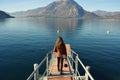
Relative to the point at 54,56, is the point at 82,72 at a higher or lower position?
lower

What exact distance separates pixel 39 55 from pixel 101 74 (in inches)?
531

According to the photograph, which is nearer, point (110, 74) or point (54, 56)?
point (54, 56)

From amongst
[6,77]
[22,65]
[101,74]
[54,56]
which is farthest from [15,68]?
[101,74]

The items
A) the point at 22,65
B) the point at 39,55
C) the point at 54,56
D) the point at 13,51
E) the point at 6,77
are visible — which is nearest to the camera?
the point at 54,56

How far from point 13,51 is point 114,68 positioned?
2026 cm

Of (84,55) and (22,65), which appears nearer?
(22,65)

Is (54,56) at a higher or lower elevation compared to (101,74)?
higher

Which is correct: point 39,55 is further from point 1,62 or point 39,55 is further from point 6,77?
point 6,77

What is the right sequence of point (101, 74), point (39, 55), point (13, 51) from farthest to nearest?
point (13, 51), point (39, 55), point (101, 74)

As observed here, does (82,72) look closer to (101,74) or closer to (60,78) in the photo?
(101,74)

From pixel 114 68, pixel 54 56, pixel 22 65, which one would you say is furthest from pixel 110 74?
pixel 22 65

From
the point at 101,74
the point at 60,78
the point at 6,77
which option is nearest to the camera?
the point at 60,78

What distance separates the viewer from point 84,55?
34.2m

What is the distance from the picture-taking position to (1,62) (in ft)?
93.4
